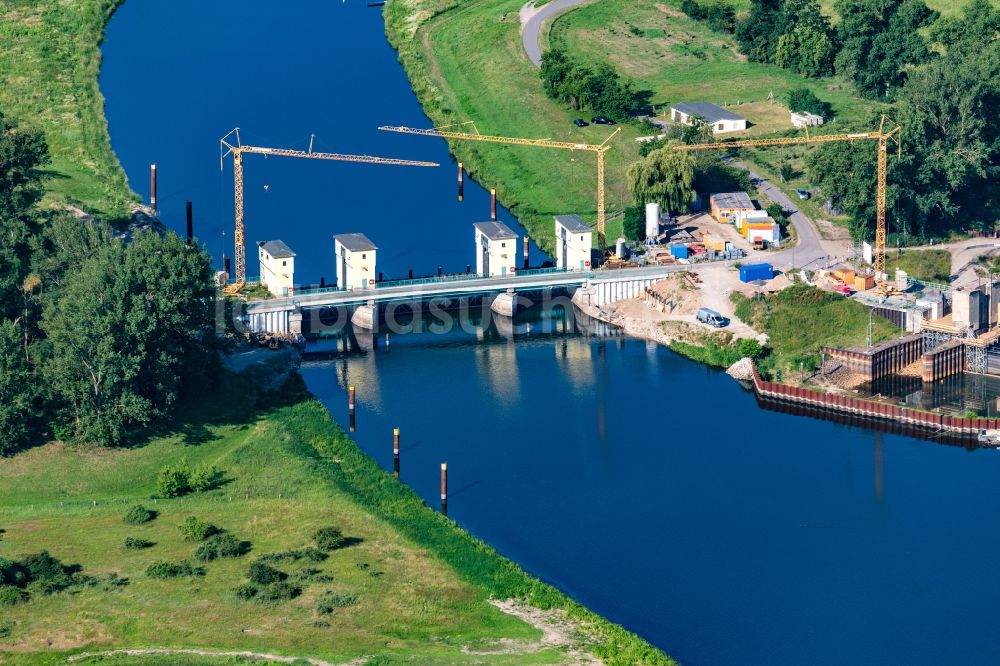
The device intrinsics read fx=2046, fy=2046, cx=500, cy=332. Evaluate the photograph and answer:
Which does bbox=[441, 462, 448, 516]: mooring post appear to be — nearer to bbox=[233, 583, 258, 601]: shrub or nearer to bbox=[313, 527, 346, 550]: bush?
bbox=[313, 527, 346, 550]: bush

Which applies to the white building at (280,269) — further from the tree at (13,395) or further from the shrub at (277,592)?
the shrub at (277,592)

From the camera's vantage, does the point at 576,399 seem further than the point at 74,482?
Yes

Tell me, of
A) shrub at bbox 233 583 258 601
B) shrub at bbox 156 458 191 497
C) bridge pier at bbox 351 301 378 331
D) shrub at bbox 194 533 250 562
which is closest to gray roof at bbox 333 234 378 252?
bridge pier at bbox 351 301 378 331

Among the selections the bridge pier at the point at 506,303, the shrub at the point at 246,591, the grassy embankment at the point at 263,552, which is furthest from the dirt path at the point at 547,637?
the bridge pier at the point at 506,303

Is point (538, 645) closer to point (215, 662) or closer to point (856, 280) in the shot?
point (215, 662)

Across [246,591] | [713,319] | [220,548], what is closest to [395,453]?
[220,548]

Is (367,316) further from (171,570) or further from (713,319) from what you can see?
(171,570)

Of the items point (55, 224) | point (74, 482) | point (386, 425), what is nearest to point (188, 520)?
point (74, 482)
